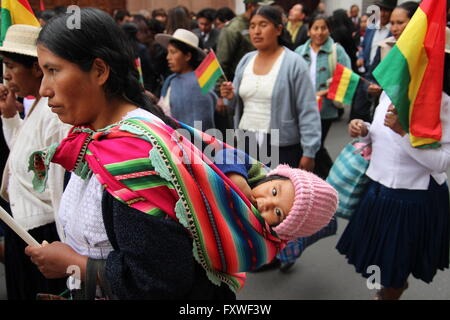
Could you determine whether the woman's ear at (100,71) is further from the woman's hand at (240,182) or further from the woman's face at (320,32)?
the woman's face at (320,32)

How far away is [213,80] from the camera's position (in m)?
3.00

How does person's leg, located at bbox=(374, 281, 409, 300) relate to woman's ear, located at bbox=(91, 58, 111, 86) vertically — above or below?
below

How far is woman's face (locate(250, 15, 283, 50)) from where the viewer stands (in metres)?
2.81

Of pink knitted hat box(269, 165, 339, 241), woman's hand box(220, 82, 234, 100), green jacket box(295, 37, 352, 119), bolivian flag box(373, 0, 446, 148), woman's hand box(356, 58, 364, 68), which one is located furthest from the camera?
woman's hand box(356, 58, 364, 68)

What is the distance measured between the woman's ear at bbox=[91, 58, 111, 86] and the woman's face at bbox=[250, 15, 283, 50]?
6.22 ft

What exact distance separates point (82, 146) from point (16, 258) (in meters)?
1.31

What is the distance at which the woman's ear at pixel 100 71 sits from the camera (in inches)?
43.3

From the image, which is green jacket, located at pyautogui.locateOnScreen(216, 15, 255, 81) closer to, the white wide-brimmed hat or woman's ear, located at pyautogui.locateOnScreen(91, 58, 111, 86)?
the white wide-brimmed hat

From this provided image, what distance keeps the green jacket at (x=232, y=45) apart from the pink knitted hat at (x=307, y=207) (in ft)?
11.3

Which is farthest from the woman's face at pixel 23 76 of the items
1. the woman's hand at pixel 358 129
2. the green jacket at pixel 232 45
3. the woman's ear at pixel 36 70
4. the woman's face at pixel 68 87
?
the green jacket at pixel 232 45

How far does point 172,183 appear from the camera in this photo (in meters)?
0.98

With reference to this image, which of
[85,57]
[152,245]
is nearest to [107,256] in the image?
[152,245]

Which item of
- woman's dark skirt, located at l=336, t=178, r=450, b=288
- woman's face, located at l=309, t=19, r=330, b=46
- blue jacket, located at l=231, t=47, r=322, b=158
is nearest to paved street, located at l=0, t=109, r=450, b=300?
woman's dark skirt, located at l=336, t=178, r=450, b=288

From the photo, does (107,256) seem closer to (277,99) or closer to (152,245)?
(152,245)
